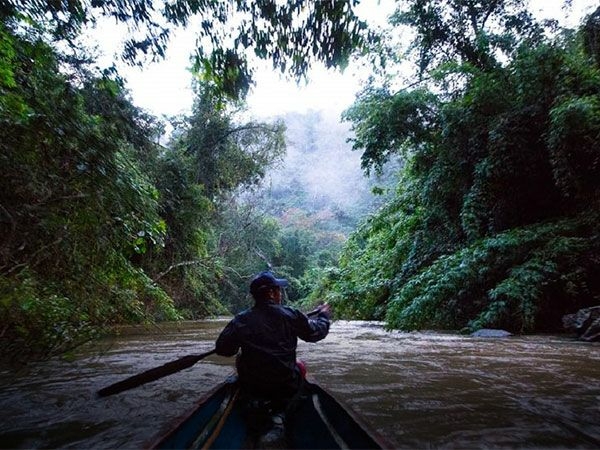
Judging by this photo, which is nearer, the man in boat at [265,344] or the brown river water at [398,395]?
the brown river water at [398,395]

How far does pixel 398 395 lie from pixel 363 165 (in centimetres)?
1009

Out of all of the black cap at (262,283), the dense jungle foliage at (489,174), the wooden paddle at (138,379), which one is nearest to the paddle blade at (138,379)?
the wooden paddle at (138,379)

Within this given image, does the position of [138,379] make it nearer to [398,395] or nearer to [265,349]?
[265,349]

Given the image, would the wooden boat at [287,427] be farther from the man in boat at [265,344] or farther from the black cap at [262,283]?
the black cap at [262,283]

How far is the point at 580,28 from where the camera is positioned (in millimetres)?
9891

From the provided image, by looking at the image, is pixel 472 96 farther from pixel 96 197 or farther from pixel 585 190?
pixel 96 197

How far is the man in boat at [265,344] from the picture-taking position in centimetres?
297

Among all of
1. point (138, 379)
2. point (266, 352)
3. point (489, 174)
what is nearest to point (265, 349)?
point (266, 352)

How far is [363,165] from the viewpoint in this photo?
43.1 feet

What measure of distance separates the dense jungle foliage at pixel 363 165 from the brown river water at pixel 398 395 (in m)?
0.68

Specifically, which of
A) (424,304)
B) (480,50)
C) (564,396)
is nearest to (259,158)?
(480,50)

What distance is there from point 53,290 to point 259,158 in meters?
14.5

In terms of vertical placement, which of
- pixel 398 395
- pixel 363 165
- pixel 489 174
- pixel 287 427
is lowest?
pixel 287 427

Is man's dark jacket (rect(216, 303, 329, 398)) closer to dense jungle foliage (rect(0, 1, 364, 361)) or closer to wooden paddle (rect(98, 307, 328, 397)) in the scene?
wooden paddle (rect(98, 307, 328, 397))
